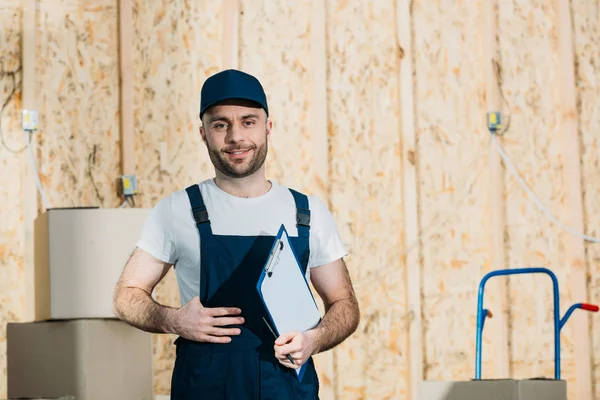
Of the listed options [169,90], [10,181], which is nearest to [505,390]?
[169,90]

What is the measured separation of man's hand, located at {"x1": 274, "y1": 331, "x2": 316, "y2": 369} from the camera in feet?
6.15

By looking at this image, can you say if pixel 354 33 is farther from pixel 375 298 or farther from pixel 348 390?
pixel 348 390

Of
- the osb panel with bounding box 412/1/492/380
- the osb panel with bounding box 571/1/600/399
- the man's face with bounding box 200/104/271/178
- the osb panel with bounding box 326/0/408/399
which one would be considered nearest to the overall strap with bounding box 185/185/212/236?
the man's face with bounding box 200/104/271/178

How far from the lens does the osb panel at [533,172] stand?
4598mm

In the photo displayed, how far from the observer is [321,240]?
2.16 m

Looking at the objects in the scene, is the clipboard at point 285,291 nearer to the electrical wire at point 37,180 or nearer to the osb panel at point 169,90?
the osb panel at point 169,90

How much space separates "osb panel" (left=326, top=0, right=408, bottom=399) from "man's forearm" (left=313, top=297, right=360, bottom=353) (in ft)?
7.87

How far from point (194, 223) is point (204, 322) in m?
0.27

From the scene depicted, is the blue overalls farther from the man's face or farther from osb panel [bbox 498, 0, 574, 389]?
osb panel [bbox 498, 0, 574, 389]

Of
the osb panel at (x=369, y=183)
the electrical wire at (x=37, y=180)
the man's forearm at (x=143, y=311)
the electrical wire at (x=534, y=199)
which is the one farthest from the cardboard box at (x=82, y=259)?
the electrical wire at (x=534, y=199)

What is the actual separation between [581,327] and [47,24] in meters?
3.29

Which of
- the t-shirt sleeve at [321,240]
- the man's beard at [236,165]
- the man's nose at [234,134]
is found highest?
the man's nose at [234,134]

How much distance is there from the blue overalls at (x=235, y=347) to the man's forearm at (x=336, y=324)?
0.24ft

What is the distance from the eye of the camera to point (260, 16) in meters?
4.64
